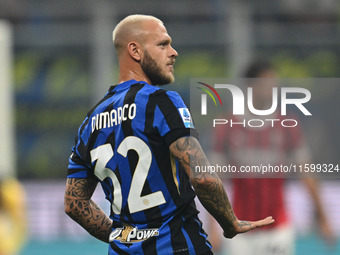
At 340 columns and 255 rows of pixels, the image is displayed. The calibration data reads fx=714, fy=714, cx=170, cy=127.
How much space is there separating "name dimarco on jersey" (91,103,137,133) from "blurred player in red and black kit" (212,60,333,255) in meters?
1.86

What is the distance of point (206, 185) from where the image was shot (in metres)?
3.03

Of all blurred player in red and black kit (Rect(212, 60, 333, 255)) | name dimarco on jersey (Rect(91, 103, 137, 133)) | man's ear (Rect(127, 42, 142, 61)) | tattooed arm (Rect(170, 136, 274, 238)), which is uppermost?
man's ear (Rect(127, 42, 142, 61))

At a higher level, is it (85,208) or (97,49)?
(85,208)

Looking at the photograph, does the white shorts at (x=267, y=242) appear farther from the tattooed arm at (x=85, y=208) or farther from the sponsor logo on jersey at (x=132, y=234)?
the sponsor logo on jersey at (x=132, y=234)

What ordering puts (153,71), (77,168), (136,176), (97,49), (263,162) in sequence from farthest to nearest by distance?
1. (97,49)
2. (263,162)
3. (77,168)
4. (153,71)
5. (136,176)

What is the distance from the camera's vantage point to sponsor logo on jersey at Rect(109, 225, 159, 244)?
123 inches

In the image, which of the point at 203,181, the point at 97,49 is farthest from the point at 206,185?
the point at 97,49

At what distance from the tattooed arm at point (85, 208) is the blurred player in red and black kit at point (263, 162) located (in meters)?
1.69

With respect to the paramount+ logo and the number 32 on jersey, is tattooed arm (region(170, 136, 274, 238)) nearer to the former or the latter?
the number 32 on jersey

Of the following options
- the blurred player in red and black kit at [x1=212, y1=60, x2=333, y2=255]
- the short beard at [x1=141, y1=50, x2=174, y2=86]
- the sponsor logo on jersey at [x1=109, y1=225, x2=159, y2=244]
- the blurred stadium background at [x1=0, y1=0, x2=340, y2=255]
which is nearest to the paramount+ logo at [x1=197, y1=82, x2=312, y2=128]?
the blurred player in red and black kit at [x1=212, y1=60, x2=333, y2=255]

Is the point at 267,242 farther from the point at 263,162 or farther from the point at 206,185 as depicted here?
the point at 206,185

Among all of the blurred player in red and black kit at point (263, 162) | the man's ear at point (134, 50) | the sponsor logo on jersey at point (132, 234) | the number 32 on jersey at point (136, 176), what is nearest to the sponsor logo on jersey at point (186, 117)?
the number 32 on jersey at point (136, 176)

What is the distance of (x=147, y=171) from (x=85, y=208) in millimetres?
552

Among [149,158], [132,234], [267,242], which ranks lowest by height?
[267,242]
